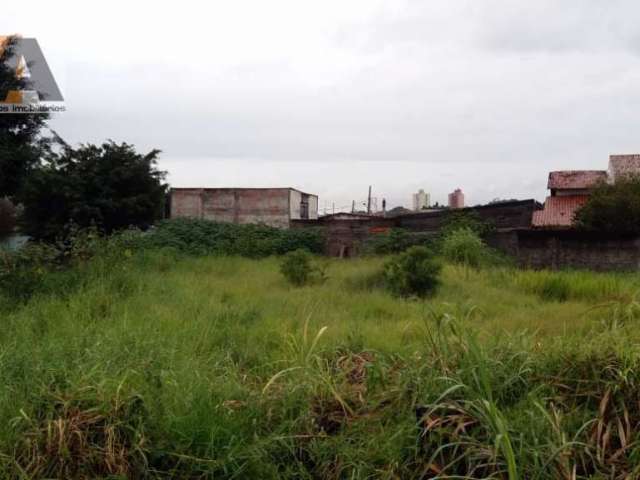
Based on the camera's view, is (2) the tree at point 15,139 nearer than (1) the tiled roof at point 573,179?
Yes

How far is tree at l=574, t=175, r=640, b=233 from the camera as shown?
12.6m

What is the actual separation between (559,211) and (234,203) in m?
12.2

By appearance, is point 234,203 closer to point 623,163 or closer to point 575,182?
point 575,182

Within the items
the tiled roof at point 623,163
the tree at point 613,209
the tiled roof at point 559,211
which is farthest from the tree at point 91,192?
the tiled roof at point 623,163

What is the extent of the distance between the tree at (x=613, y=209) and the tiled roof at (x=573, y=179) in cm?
569

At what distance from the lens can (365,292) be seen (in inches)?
243

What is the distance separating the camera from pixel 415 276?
6.14m

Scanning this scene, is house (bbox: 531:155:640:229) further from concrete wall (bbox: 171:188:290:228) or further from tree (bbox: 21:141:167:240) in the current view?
tree (bbox: 21:141:167:240)

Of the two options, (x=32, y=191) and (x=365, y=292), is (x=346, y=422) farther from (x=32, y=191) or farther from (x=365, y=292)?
(x=32, y=191)

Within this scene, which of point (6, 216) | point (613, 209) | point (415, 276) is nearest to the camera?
point (415, 276)

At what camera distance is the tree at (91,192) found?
12242 mm

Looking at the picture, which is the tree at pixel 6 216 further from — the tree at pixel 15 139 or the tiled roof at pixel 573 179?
the tiled roof at pixel 573 179

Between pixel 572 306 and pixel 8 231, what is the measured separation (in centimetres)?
1538

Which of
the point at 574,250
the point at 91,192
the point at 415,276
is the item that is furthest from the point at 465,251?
the point at 91,192
